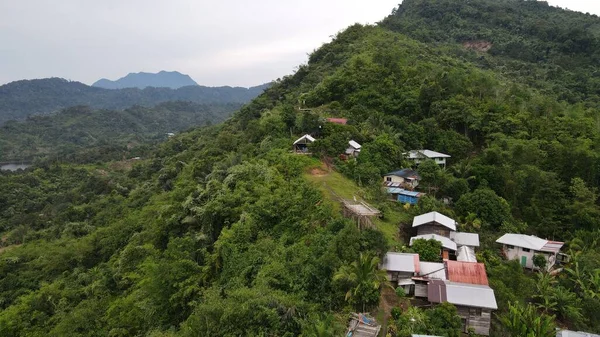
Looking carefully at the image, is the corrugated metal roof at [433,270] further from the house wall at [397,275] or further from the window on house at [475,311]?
the window on house at [475,311]

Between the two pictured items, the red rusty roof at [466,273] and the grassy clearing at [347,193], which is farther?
the grassy clearing at [347,193]

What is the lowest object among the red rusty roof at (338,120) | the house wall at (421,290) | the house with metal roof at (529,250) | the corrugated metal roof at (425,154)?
the house with metal roof at (529,250)

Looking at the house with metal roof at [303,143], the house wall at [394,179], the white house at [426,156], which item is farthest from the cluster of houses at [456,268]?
the house with metal roof at [303,143]

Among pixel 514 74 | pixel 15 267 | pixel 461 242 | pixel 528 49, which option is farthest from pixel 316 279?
pixel 528 49

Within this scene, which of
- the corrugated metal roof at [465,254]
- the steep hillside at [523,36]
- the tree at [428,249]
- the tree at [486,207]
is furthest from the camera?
the steep hillside at [523,36]

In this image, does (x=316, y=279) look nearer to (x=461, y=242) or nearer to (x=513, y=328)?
(x=513, y=328)

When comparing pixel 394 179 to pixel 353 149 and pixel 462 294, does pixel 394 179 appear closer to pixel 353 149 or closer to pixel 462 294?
pixel 353 149
